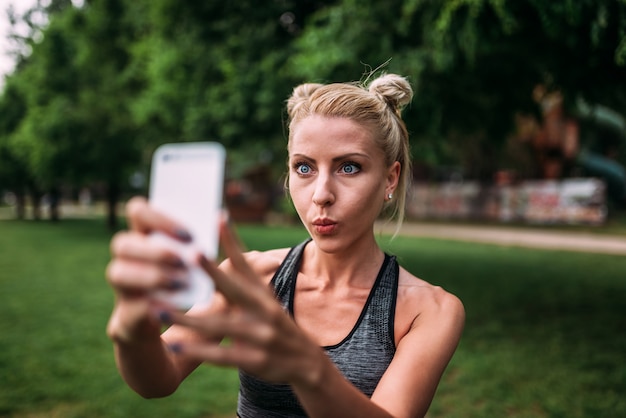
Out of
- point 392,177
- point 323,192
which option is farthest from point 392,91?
point 323,192

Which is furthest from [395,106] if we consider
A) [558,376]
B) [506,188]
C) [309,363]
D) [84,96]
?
[506,188]

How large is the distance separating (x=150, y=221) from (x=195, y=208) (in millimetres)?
80

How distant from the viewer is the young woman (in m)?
1.11

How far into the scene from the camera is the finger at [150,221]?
35.4 inches

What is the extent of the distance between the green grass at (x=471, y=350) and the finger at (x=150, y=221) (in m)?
4.01

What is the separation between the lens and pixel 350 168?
1682 millimetres

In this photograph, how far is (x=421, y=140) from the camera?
32.9ft

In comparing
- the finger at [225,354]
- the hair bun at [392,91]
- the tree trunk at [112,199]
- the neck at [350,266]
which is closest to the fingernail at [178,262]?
the finger at [225,354]

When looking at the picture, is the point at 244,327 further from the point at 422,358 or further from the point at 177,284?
the point at 422,358

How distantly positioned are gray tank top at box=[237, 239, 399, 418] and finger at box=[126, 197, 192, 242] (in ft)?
3.09

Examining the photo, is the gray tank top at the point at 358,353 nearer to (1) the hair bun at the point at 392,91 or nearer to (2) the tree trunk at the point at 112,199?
(1) the hair bun at the point at 392,91

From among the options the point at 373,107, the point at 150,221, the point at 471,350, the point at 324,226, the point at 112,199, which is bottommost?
the point at 112,199

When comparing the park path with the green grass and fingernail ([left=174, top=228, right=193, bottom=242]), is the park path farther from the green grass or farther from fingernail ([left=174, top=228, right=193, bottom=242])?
fingernail ([left=174, top=228, right=193, bottom=242])

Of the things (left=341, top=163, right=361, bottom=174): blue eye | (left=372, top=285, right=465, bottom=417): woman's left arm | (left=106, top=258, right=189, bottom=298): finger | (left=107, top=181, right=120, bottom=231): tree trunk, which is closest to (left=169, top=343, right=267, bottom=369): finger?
(left=106, top=258, right=189, bottom=298): finger
